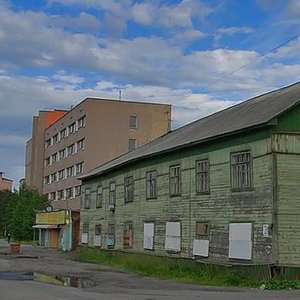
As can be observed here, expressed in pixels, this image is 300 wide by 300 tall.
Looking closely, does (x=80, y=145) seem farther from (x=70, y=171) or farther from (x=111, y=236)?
(x=111, y=236)

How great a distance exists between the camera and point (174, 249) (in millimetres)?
32250

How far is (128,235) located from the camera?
130 ft

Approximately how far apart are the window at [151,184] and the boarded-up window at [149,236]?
1.64 m

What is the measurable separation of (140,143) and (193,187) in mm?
47290

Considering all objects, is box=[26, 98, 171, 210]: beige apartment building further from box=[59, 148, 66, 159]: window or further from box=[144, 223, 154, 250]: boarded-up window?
box=[144, 223, 154, 250]: boarded-up window

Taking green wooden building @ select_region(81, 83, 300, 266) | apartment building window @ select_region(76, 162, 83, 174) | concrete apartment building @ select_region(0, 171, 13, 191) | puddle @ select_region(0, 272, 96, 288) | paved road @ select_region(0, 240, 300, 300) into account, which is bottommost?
paved road @ select_region(0, 240, 300, 300)

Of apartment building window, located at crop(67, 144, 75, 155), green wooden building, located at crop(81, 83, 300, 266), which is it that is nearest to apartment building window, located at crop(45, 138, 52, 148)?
apartment building window, located at crop(67, 144, 75, 155)

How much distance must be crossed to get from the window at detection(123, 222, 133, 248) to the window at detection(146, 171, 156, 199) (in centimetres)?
371

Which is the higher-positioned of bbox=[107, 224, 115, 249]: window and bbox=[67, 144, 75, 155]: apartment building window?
bbox=[67, 144, 75, 155]: apartment building window

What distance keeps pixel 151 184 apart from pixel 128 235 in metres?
4.97

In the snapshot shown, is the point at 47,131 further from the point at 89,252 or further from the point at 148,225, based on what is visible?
the point at 148,225

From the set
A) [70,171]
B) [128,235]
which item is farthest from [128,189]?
[70,171]

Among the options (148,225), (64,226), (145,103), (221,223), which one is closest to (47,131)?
(145,103)

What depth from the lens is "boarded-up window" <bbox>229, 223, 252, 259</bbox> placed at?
25672 mm
